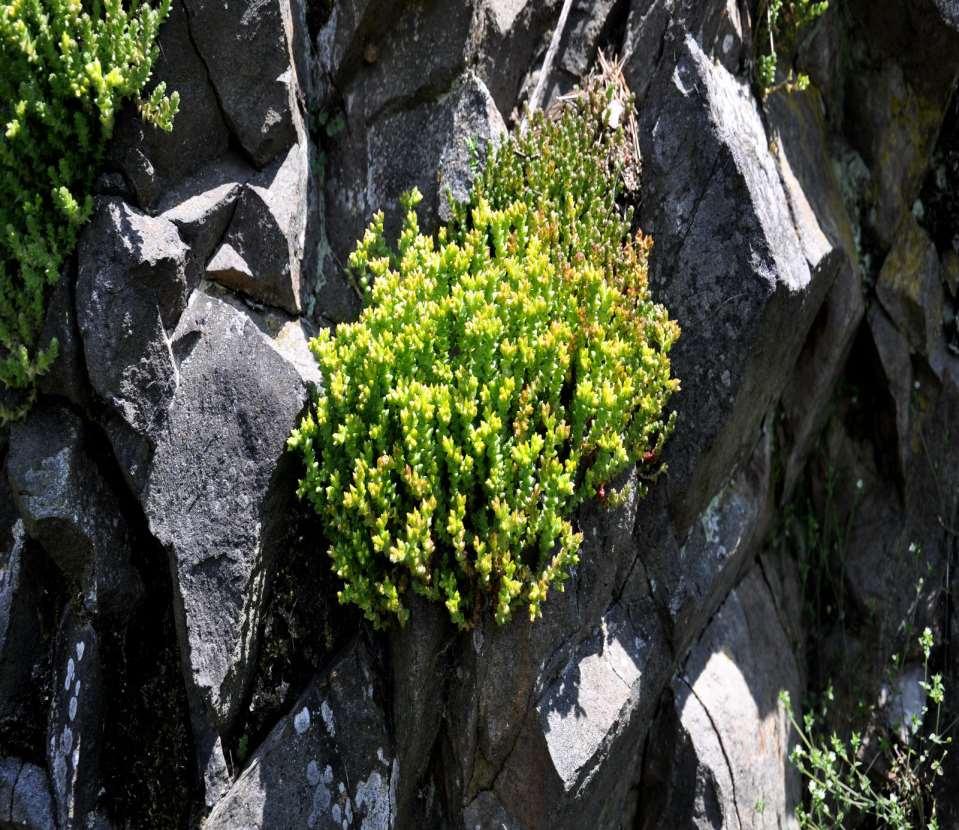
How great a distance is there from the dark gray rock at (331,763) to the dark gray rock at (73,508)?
1.04 metres

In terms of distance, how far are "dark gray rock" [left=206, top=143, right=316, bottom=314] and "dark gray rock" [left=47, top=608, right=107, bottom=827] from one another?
1889 millimetres

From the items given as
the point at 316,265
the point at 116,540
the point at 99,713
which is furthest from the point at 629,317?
the point at 99,713

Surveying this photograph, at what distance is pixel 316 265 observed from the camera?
5012 millimetres

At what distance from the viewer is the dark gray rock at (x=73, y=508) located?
4422 mm

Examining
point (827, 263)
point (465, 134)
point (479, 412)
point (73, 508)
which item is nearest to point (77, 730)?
point (73, 508)

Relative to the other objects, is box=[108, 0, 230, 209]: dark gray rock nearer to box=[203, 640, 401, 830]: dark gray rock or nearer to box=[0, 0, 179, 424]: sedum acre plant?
box=[0, 0, 179, 424]: sedum acre plant

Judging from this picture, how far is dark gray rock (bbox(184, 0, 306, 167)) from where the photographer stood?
15.1 feet

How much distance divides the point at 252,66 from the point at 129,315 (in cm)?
146

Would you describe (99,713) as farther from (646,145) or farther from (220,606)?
(646,145)

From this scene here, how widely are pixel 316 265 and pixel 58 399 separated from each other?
1494 mm

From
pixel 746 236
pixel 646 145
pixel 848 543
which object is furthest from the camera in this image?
pixel 848 543

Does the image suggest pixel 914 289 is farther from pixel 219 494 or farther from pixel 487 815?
pixel 219 494

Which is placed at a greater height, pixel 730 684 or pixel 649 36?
pixel 649 36

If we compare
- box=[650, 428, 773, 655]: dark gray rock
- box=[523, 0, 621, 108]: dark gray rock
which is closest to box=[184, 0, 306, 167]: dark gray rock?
box=[523, 0, 621, 108]: dark gray rock
